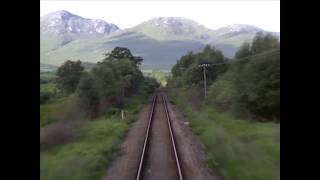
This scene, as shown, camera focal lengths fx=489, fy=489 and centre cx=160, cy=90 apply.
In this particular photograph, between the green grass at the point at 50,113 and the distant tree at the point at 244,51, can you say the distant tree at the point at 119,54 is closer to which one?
the distant tree at the point at 244,51

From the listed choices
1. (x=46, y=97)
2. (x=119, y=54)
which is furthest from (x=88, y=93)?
(x=119, y=54)

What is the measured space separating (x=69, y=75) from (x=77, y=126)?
8569mm

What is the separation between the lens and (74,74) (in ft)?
92.3

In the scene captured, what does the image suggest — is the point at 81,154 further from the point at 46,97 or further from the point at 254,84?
the point at 254,84

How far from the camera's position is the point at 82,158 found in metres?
15.8

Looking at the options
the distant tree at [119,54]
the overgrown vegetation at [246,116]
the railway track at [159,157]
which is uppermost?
the distant tree at [119,54]

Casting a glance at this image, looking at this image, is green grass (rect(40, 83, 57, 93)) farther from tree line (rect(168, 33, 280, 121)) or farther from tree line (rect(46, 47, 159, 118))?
tree line (rect(168, 33, 280, 121))

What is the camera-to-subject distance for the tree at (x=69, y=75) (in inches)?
1049

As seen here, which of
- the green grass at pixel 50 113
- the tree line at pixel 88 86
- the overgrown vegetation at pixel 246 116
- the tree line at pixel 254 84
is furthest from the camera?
the tree line at pixel 88 86

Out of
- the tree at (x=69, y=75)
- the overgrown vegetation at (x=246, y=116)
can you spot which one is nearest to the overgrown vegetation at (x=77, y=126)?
the tree at (x=69, y=75)

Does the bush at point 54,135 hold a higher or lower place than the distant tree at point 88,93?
lower

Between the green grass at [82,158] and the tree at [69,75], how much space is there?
4.84m
